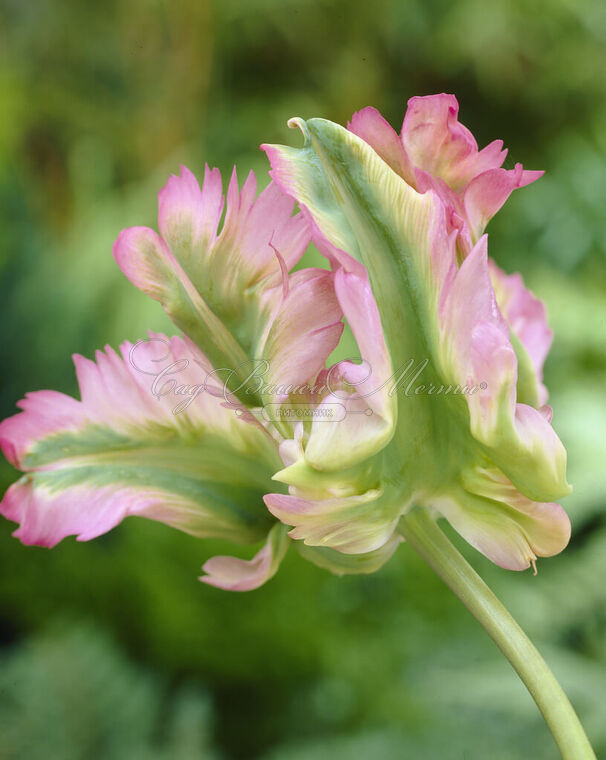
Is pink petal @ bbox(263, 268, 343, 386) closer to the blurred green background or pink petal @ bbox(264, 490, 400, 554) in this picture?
pink petal @ bbox(264, 490, 400, 554)

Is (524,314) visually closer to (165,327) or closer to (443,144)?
(443,144)

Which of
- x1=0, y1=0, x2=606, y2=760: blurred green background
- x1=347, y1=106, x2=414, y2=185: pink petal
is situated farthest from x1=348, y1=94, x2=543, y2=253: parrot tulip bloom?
x1=0, y1=0, x2=606, y2=760: blurred green background

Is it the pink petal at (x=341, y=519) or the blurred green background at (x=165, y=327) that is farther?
the blurred green background at (x=165, y=327)

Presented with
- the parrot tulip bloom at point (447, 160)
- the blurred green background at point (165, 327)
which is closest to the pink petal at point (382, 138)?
the parrot tulip bloom at point (447, 160)

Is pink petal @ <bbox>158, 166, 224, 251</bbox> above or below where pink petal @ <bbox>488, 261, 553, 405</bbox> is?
above

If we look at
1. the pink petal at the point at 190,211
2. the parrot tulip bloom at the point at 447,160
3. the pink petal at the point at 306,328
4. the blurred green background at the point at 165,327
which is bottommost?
the blurred green background at the point at 165,327

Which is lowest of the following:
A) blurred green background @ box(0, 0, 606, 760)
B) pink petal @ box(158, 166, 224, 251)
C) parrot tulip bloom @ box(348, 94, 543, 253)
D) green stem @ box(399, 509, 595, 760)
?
blurred green background @ box(0, 0, 606, 760)

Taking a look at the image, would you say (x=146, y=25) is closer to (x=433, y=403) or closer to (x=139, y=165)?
(x=139, y=165)

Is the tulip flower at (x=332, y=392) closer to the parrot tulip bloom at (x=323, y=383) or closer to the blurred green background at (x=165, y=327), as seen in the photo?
the parrot tulip bloom at (x=323, y=383)
